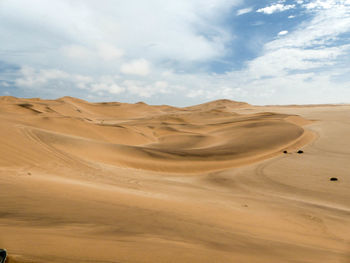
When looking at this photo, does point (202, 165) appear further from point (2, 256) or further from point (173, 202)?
A: point (2, 256)

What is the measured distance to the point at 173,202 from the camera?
17.6 feet

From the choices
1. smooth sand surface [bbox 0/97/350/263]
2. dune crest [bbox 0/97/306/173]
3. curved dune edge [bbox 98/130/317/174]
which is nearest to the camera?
smooth sand surface [bbox 0/97/350/263]

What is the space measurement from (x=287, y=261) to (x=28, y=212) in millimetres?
3204

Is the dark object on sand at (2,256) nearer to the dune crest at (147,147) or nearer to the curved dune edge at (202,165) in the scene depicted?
the dune crest at (147,147)

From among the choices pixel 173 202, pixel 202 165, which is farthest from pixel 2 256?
pixel 202 165

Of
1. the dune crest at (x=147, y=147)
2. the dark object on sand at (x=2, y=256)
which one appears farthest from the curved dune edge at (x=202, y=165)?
the dark object on sand at (x=2, y=256)

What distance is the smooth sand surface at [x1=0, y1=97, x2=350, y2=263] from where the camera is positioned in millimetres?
2553

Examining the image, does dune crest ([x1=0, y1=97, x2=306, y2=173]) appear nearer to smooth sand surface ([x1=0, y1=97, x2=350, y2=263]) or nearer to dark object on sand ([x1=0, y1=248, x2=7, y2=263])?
smooth sand surface ([x1=0, y1=97, x2=350, y2=263])

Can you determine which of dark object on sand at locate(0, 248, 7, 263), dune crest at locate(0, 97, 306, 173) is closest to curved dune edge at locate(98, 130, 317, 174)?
dune crest at locate(0, 97, 306, 173)

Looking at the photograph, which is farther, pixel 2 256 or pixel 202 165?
pixel 202 165

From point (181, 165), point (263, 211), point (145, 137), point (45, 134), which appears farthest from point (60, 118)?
point (263, 211)

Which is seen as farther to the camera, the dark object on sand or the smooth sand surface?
the smooth sand surface

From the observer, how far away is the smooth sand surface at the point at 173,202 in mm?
2553

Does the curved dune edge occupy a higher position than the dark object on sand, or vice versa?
the dark object on sand
